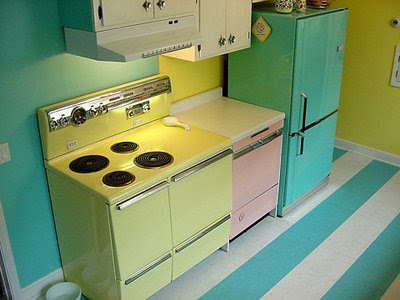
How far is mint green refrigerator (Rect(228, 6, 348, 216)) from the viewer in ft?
10.0

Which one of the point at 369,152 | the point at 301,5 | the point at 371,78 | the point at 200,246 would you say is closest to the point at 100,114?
the point at 200,246

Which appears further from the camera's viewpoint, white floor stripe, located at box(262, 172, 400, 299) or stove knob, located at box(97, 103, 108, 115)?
white floor stripe, located at box(262, 172, 400, 299)

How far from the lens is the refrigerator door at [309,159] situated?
338 cm

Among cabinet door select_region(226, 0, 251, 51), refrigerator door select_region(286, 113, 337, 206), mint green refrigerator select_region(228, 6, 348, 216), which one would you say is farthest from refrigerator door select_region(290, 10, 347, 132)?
cabinet door select_region(226, 0, 251, 51)

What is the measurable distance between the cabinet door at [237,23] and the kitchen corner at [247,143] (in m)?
0.48

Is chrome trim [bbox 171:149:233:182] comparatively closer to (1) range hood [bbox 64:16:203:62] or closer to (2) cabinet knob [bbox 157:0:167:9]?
(1) range hood [bbox 64:16:203:62]

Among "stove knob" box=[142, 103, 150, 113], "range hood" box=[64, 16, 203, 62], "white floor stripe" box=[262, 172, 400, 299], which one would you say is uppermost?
"range hood" box=[64, 16, 203, 62]

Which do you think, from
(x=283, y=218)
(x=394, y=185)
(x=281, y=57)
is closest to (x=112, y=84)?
(x=281, y=57)

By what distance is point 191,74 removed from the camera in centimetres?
330

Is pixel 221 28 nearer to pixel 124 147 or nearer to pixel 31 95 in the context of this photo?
pixel 124 147

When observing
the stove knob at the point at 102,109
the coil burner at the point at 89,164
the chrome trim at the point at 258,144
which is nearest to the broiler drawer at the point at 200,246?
the chrome trim at the point at 258,144

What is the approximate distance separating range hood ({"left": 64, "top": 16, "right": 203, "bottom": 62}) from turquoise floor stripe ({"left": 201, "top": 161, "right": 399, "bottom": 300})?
1511 millimetres

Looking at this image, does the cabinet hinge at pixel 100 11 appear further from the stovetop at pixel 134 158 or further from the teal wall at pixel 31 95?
the stovetop at pixel 134 158

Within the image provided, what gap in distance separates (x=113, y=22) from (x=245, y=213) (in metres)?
1.62
